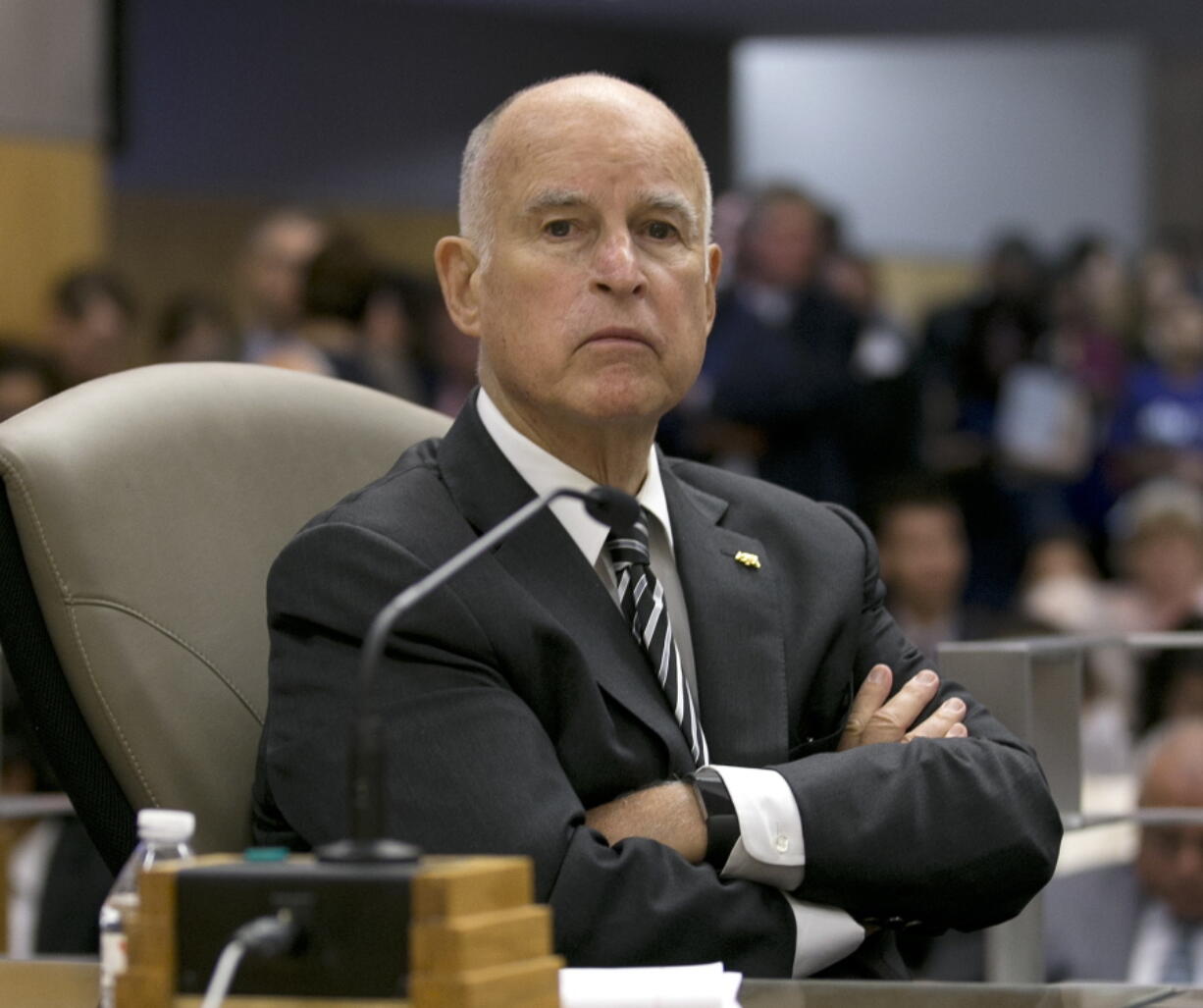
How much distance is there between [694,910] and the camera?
1.79m

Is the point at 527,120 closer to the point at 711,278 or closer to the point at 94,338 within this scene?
the point at 711,278

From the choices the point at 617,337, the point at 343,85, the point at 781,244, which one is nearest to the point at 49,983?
the point at 617,337

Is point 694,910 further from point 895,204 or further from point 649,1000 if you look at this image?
point 895,204

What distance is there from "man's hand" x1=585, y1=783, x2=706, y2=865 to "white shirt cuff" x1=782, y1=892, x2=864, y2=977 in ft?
0.33

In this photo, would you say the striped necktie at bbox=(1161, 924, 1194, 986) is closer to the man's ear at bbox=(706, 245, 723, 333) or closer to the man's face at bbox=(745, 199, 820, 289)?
the man's ear at bbox=(706, 245, 723, 333)

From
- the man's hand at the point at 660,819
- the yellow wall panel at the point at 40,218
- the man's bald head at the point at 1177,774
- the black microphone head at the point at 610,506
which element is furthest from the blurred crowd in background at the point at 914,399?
the black microphone head at the point at 610,506

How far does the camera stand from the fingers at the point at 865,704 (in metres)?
2.10

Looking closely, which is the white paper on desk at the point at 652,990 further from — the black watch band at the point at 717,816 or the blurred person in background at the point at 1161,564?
the blurred person in background at the point at 1161,564

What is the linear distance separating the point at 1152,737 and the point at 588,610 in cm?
263

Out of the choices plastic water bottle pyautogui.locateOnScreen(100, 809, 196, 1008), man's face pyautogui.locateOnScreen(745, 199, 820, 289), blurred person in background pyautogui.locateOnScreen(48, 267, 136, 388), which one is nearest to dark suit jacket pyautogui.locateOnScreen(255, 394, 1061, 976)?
plastic water bottle pyautogui.locateOnScreen(100, 809, 196, 1008)

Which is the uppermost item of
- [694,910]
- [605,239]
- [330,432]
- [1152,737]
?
[605,239]

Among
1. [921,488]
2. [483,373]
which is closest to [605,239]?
[483,373]

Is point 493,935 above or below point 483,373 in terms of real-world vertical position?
below

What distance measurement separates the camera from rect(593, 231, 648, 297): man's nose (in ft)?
6.61
